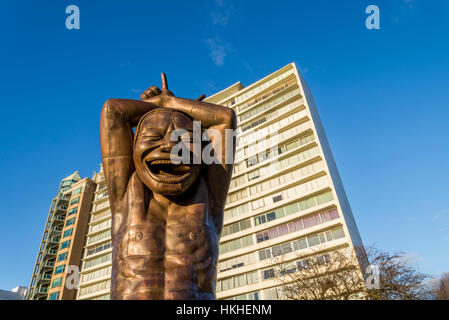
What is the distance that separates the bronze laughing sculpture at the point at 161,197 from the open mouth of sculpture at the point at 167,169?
14 millimetres

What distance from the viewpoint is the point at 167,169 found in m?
4.66

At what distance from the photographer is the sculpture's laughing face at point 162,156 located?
4.53m

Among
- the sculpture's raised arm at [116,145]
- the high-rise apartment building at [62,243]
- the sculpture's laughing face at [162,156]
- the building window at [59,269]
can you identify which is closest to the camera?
the sculpture's laughing face at [162,156]

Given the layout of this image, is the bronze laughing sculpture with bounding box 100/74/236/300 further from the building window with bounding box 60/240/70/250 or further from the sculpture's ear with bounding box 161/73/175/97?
the building window with bounding box 60/240/70/250

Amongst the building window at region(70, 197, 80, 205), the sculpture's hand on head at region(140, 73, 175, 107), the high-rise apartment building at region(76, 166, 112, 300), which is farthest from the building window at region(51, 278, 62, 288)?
the sculpture's hand on head at region(140, 73, 175, 107)

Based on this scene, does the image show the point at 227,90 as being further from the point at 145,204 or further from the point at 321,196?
the point at 145,204

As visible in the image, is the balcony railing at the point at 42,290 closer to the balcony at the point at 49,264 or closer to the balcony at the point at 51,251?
the balcony at the point at 49,264

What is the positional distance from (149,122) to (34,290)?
52172 millimetres

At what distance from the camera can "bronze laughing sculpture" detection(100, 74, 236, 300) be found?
14.0 feet

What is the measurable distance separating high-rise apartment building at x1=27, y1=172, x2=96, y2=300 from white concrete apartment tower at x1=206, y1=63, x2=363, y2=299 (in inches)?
1007

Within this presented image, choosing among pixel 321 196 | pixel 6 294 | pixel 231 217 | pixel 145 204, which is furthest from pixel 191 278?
pixel 6 294

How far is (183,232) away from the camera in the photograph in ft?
14.9

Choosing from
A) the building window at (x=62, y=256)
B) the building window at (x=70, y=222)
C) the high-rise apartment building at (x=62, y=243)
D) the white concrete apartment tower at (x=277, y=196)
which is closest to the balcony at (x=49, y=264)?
the high-rise apartment building at (x=62, y=243)

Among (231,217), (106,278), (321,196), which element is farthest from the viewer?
(106,278)
